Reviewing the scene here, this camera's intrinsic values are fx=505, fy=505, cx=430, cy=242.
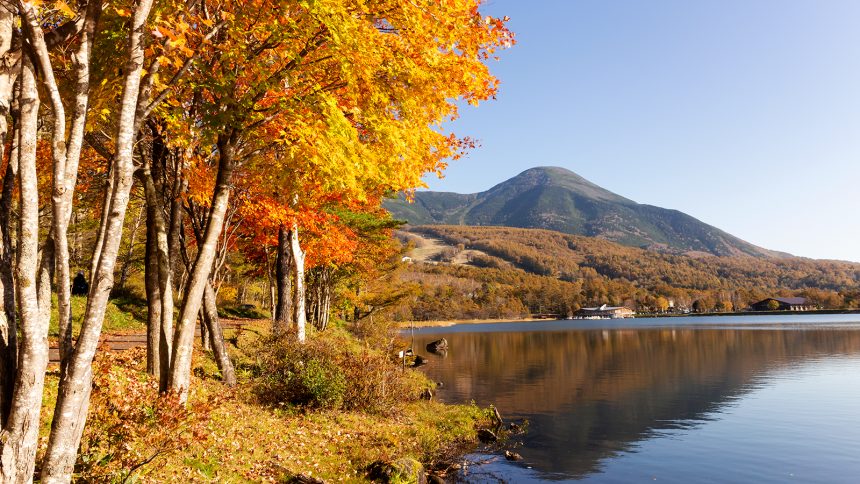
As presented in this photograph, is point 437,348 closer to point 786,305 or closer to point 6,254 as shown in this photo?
point 6,254

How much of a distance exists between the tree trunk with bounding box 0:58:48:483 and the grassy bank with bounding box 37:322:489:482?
7.49 feet

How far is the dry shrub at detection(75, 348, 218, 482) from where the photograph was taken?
742cm

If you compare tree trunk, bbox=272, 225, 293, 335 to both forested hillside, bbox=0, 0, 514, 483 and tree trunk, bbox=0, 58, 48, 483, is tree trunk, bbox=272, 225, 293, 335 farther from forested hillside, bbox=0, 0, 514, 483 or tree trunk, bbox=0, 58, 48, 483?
tree trunk, bbox=0, 58, 48, 483

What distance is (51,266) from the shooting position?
20.2 feet

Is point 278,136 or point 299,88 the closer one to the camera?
point 299,88

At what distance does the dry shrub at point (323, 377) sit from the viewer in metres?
15.1

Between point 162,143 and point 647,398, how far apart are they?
27.5m

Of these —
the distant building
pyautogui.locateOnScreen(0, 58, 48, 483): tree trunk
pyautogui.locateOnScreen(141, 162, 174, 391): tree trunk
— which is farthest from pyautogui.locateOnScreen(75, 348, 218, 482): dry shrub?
the distant building

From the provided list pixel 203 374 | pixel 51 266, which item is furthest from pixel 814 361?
pixel 51 266

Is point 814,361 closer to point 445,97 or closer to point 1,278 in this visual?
point 445,97

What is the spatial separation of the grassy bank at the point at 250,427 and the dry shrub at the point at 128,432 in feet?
0.06

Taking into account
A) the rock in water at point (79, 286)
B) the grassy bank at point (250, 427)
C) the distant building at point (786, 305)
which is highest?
the rock in water at point (79, 286)

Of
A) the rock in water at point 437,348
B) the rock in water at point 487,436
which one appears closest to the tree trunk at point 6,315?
the rock in water at point 487,436

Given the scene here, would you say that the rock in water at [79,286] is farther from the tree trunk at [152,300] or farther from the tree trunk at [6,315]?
the tree trunk at [6,315]
